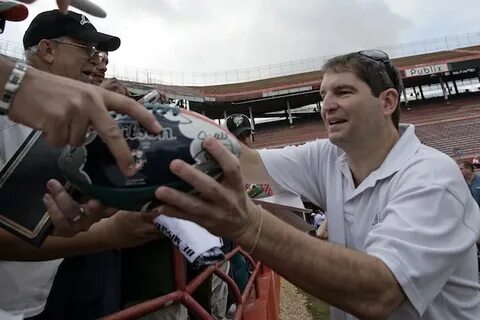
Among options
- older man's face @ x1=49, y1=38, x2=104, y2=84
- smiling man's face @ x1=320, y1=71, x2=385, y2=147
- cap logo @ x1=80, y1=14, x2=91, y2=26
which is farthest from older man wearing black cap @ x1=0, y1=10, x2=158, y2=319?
cap logo @ x1=80, y1=14, x2=91, y2=26

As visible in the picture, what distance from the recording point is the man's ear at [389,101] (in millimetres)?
1702

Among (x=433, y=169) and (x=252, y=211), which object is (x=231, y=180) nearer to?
(x=252, y=211)

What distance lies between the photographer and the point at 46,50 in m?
2.24

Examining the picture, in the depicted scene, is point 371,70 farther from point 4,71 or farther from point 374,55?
point 4,71

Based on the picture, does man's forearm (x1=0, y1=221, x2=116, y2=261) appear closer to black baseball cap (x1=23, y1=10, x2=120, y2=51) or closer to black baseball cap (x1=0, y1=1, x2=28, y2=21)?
black baseball cap (x1=0, y1=1, x2=28, y2=21)

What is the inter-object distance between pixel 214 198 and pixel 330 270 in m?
0.41

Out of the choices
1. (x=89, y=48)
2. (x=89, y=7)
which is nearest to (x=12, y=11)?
(x=89, y=7)

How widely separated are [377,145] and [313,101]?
102 ft

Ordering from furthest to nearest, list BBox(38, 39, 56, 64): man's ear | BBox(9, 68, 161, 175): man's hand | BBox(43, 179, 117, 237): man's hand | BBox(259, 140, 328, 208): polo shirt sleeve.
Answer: BBox(38, 39, 56, 64): man's ear, BBox(259, 140, 328, 208): polo shirt sleeve, BBox(43, 179, 117, 237): man's hand, BBox(9, 68, 161, 175): man's hand

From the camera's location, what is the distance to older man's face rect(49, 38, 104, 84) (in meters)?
2.23

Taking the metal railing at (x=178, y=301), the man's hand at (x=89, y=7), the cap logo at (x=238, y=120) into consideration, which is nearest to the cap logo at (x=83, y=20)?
the man's hand at (x=89, y=7)

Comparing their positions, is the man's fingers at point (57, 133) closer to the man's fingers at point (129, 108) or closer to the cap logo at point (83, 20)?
the man's fingers at point (129, 108)

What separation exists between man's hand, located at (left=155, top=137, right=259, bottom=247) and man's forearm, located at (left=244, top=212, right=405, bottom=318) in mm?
94

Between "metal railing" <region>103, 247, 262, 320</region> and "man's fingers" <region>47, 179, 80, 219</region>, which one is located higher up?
"man's fingers" <region>47, 179, 80, 219</region>
